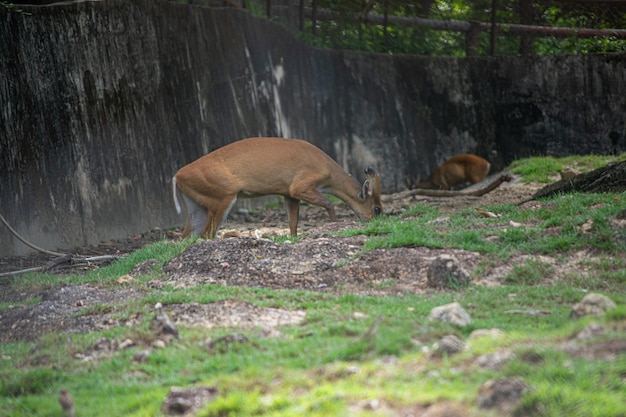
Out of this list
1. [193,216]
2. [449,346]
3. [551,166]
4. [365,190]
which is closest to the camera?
[449,346]

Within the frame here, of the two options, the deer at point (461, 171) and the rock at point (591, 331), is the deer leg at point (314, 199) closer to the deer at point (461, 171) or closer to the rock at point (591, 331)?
the deer at point (461, 171)

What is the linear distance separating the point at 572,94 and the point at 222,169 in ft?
29.9

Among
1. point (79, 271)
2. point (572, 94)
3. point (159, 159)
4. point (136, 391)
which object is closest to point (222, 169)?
point (159, 159)

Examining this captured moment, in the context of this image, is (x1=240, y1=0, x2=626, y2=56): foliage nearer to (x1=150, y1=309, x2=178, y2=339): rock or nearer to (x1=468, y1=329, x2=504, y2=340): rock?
(x1=150, y1=309, x2=178, y2=339): rock

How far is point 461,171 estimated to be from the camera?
16.1 meters

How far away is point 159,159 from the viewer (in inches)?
459

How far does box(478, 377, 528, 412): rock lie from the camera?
12.5 feet

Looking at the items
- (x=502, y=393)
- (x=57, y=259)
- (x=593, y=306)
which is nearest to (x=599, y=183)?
(x=593, y=306)

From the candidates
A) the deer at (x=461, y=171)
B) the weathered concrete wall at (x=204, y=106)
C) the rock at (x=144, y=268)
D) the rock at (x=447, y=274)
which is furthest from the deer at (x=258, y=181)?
the deer at (x=461, y=171)

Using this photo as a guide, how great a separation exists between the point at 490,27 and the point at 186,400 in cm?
1464

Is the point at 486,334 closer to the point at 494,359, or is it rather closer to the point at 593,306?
the point at 494,359

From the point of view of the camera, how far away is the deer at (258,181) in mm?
10328

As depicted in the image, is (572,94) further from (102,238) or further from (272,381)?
(272,381)

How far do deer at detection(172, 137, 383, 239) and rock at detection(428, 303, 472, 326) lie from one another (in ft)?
16.7
